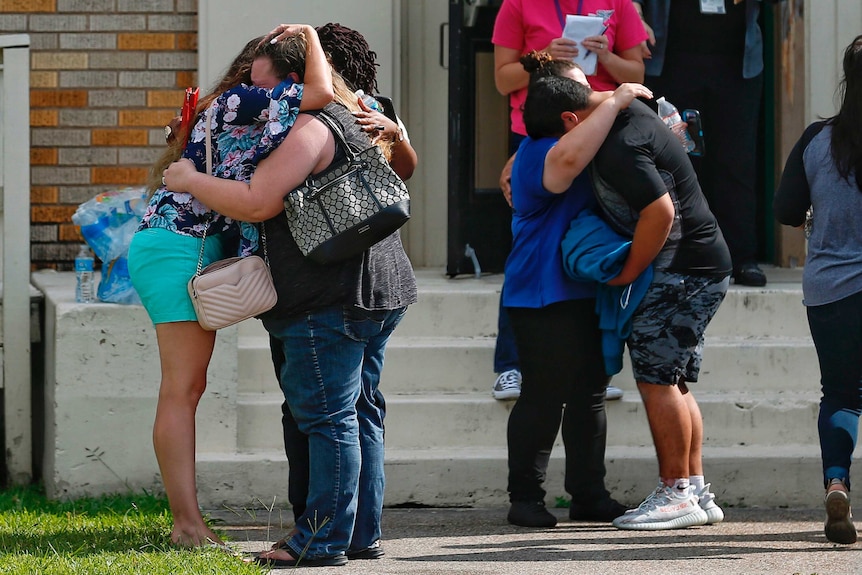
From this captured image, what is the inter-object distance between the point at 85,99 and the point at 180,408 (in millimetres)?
3468

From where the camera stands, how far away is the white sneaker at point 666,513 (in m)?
4.93

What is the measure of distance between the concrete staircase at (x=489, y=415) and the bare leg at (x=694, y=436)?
0.45m

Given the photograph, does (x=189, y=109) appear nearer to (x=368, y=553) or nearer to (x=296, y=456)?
(x=296, y=456)

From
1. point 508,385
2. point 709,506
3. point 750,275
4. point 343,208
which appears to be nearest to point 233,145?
point 343,208

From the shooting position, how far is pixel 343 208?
4.08 m

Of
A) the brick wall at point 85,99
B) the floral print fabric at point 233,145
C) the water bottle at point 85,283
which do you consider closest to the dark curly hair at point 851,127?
the floral print fabric at point 233,145

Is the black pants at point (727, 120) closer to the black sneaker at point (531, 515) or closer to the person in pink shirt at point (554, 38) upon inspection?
the person in pink shirt at point (554, 38)

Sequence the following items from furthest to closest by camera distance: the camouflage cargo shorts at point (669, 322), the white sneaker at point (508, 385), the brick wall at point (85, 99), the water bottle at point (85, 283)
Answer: the brick wall at point (85, 99), the white sneaker at point (508, 385), the water bottle at point (85, 283), the camouflage cargo shorts at point (669, 322)

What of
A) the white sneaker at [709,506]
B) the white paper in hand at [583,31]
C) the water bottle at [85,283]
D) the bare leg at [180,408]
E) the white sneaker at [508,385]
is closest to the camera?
the bare leg at [180,408]

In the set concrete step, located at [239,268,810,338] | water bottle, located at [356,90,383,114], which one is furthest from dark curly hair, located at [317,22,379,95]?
concrete step, located at [239,268,810,338]

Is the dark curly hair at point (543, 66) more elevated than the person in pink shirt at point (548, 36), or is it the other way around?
the person in pink shirt at point (548, 36)

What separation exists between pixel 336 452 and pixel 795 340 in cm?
279

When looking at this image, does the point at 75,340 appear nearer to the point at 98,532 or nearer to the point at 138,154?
the point at 98,532

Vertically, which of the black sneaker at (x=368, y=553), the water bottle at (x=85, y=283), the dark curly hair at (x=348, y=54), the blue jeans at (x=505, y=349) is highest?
the dark curly hair at (x=348, y=54)
